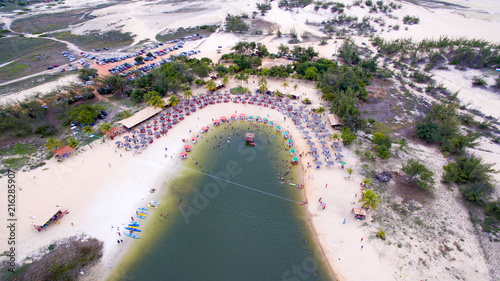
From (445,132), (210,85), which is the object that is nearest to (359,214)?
(445,132)

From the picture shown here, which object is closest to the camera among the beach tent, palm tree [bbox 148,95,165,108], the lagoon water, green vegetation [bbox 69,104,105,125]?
the lagoon water

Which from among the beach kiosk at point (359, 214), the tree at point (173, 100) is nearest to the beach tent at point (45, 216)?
the tree at point (173, 100)

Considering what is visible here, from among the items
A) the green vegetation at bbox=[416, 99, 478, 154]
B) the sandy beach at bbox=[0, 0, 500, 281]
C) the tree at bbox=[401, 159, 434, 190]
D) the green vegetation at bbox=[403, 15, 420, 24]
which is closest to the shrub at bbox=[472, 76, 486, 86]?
the sandy beach at bbox=[0, 0, 500, 281]

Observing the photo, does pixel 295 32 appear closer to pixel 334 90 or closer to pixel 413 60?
pixel 413 60

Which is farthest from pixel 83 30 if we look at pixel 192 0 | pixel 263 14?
pixel 263 14

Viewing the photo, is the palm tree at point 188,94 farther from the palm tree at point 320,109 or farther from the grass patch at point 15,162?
the grass patch at point 15,162

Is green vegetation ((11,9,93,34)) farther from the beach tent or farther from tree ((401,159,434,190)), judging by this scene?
tree ((401,159,434,190))

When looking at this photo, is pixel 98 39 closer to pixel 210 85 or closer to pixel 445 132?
pixel 210 85
